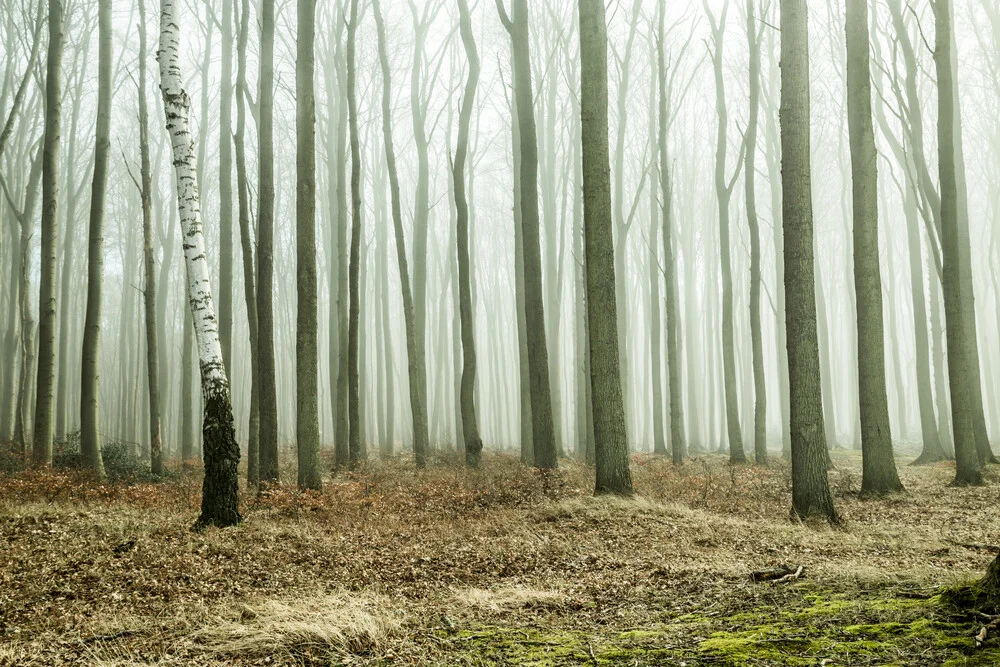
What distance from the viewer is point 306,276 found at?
10.8m

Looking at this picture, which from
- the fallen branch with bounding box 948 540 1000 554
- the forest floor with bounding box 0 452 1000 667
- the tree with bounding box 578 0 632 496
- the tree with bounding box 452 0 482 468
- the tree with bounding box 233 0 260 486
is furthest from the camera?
the tree with bounding box 452 0 482 468

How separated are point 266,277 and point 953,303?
37.9 ft

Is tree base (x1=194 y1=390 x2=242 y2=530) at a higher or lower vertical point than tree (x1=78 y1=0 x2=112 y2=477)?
lower

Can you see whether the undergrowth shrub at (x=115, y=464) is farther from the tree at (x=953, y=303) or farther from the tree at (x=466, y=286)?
the tree at (x=953, y=303)

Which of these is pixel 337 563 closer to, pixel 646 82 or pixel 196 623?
pixel 196 623

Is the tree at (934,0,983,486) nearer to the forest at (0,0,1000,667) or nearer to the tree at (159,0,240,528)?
the forest at (0,0,1000,667)

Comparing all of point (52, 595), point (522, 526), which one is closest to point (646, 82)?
point (522, 526)

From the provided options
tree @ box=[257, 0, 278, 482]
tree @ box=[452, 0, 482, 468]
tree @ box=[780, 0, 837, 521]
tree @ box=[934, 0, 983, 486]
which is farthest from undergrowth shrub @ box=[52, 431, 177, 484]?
tree @ box=[934, 0, 983, 486]

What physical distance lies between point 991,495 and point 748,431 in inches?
862

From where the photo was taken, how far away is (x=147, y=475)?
1298 centimetres

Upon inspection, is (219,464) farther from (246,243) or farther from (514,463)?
(514,463)

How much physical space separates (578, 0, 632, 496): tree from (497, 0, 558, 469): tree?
2.78 m

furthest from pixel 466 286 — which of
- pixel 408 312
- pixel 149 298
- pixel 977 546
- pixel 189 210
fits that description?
pixel 977 546

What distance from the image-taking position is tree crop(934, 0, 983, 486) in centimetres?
1081
